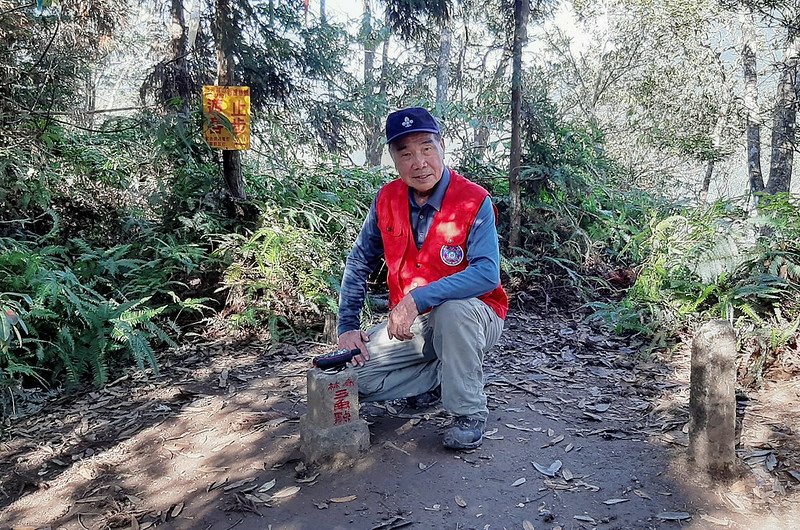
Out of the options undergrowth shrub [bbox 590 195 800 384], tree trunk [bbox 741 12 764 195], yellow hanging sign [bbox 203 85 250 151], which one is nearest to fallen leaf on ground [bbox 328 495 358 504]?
A: undergrowth shrub [bbox 590 195 800 384]

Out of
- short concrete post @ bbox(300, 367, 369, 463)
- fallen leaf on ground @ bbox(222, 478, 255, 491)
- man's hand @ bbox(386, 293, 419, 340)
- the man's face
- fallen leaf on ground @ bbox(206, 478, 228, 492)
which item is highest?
the man's face

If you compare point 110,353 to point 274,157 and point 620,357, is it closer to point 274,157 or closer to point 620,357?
point 274,157

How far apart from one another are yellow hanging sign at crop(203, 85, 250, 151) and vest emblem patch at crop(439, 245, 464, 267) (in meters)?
3.05

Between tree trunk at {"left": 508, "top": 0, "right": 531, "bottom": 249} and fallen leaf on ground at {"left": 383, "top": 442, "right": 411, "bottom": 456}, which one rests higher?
tree trunk at {"left": 508, "top": 0, "right": 531, "bottom": 249}

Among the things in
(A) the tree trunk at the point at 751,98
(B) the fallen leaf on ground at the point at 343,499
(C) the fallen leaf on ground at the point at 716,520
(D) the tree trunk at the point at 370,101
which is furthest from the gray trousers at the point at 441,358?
(A) the tree trunk at the point at 751,98

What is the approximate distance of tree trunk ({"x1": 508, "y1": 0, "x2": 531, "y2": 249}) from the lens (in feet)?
20.9

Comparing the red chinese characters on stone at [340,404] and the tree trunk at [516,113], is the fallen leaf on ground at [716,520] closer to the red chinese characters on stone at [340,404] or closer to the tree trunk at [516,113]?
the red chinese characters on stone at [340,404]

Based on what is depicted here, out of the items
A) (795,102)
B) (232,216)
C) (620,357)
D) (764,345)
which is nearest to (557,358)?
(620,357)

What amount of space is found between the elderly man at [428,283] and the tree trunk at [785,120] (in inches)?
253

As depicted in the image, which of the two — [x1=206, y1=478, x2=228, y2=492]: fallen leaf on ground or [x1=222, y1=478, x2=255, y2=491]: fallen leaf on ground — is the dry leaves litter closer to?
[x1=222, y1=478, x2=255, y2=491]: fallen leaf on ground

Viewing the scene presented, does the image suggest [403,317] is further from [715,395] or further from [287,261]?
[287,261]

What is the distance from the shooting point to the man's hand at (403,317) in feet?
9.05

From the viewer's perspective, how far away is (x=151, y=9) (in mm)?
6707

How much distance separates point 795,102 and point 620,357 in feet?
16.9
